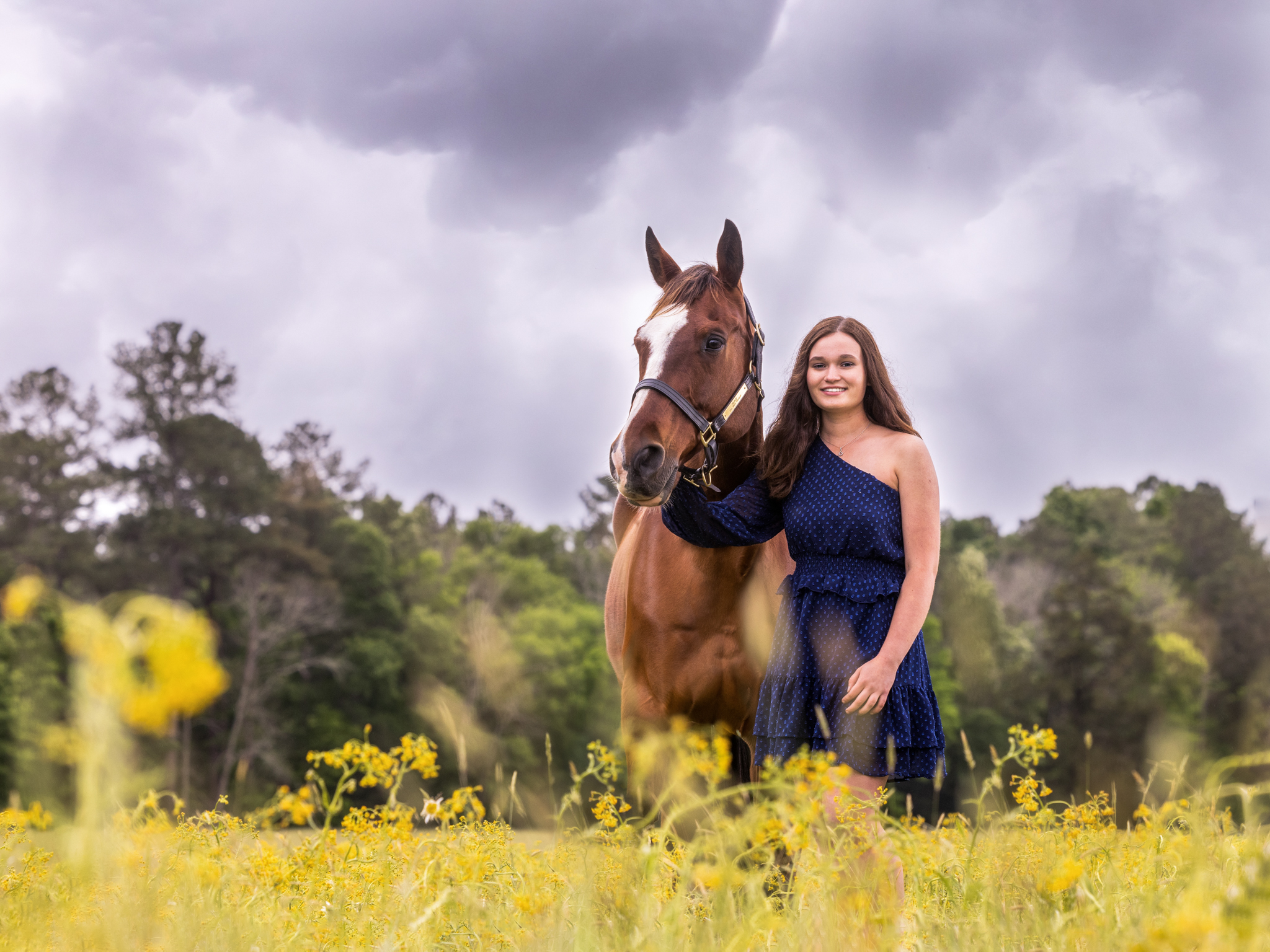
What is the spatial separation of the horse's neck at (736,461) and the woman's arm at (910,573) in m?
0.84

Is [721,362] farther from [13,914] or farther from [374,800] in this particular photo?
[374,800]

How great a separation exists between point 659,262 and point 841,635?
7.38 feet

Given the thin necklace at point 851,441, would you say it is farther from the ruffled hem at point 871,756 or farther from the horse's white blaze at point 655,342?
the ruffled hem at point 871,756

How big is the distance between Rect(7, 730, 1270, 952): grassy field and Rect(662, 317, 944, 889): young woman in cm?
34

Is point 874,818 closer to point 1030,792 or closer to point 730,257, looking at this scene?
point 1030,792

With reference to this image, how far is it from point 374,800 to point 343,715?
12.5 ft

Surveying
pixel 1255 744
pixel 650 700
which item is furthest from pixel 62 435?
pixel 1255 744

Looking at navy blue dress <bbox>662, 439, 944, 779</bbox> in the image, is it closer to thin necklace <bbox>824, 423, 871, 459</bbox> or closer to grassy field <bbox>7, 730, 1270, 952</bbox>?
thin necklace <bbox>824, 423, 871, 459</bbox>

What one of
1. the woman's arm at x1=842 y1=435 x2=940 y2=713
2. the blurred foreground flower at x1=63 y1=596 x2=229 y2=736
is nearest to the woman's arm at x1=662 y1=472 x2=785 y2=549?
the woman's arm at x1=842 y1=435 x2=940 y2=713

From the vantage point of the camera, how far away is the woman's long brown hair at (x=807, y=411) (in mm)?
3511

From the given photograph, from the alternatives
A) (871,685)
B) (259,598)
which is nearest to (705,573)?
(871,685)

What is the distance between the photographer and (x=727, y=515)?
11.9 ft

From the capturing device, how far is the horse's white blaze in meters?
3.46

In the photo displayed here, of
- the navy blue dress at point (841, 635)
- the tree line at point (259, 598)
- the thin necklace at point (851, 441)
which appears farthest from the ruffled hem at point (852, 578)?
the tree line at point (259, 598)
